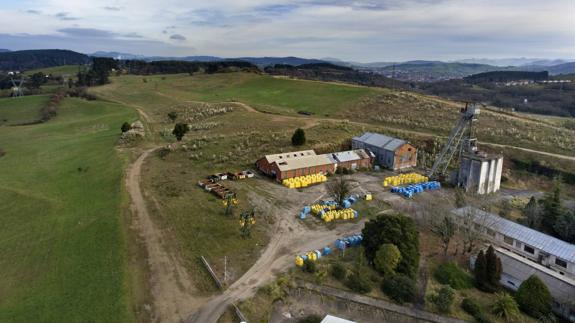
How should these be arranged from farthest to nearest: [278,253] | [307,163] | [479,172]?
[307,163] < [479,172] < [278,253]

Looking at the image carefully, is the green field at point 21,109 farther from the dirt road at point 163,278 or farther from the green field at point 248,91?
the dirt road at point 163,278

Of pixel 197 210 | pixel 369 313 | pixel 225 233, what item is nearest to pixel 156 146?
pixel 197 210

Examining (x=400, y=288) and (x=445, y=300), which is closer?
(x=445, y=300)

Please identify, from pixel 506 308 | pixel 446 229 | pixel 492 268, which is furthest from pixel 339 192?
pixel 506 308

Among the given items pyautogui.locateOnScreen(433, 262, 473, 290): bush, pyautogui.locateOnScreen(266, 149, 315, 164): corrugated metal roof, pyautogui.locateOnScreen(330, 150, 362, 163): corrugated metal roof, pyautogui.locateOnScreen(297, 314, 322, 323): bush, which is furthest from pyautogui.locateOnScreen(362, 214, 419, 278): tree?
pyautogui.locateOnScreen(330, 150, 362, 163): corrugated metal roof

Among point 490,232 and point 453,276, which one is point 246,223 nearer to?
point 453,276
